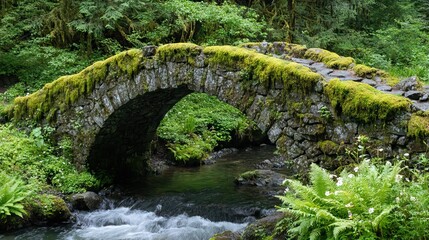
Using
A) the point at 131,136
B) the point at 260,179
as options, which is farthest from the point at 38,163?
the point at 260,179

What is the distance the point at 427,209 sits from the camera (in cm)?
443

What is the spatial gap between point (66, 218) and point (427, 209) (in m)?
7.02

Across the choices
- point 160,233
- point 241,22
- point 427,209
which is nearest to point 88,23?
point 241,22

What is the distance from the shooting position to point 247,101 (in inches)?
320

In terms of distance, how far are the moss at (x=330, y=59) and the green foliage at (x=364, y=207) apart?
2.94 meters

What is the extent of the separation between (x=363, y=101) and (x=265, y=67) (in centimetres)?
196

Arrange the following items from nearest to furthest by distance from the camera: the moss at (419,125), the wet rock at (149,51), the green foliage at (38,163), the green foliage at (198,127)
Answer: the moss at (419,125), the wet rock at (149,51), the green foliage at (38,163), the green foliage at (198,127)

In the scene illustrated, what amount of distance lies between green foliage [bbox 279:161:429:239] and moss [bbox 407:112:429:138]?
0.82 metres

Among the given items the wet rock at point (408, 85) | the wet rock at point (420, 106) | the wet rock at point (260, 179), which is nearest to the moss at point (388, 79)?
the wet rock at point (408, 85)

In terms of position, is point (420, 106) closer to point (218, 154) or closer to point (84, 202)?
point (84, 202)

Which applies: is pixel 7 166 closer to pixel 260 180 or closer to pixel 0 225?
pixel 0 225

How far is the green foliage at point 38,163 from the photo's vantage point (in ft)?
32.3

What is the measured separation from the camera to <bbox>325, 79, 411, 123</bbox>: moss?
236 inches

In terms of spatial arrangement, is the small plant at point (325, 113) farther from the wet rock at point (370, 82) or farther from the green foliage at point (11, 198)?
the green foliage at point (11, 198)
